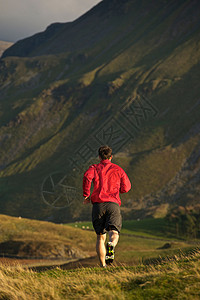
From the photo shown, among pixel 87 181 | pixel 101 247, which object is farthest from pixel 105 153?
pixel 101 247

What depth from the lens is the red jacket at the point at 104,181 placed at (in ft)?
35.7

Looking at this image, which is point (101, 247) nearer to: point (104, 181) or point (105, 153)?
point (104, 181)

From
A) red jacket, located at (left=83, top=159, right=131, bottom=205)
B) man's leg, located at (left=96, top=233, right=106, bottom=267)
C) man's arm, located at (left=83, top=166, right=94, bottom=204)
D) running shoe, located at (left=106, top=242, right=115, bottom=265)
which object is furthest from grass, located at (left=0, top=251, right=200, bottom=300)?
man's arm, located at (left=83, top=166, right=94, bottom=204)

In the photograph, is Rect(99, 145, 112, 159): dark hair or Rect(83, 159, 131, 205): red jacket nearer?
Rect(83, 159, 131, 205): red jacket

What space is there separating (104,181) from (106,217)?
997 millimetres

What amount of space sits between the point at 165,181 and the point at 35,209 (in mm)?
51602

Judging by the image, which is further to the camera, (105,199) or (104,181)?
(104,181)

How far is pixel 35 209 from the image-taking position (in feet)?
503

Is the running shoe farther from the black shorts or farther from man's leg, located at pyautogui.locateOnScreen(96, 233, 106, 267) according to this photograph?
the black shorts

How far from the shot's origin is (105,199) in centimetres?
1086

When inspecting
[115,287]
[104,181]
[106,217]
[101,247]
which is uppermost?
[104,181]

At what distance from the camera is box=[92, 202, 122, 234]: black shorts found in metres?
10.7

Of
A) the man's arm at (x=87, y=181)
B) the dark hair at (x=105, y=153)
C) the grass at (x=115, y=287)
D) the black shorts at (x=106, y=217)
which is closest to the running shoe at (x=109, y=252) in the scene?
the black shorts at (x=106, y=217)

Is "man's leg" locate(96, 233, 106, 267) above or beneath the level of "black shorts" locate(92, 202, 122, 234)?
beneath
